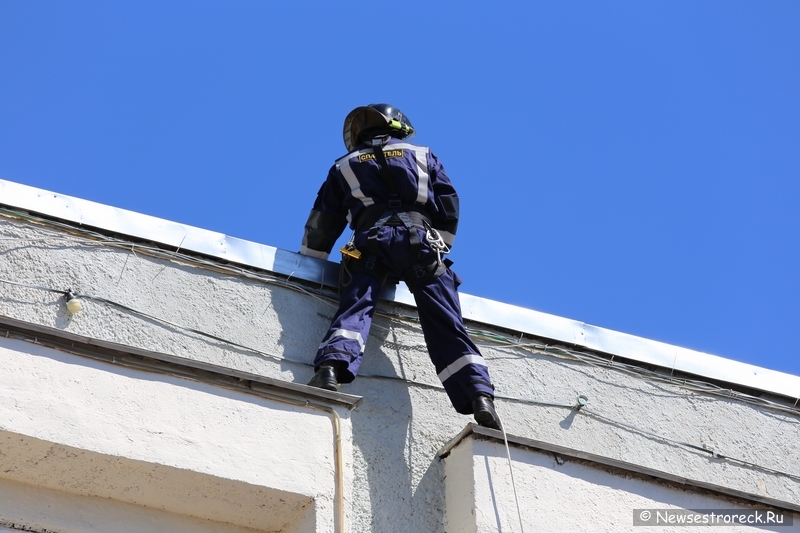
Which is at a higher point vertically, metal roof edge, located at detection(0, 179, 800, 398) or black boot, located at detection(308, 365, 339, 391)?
metal roof edge, located at detection(0, 179, 800, 398)

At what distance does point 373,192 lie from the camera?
6297 millimetres

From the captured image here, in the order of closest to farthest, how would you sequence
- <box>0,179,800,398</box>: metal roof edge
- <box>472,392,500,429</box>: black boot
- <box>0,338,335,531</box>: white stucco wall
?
<box>0,338,335,531</box>: white stucco wall
<box>472,392,500,429</box>: black boot
<box>0,179,800,398</box>: metal roof edge

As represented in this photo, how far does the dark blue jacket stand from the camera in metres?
6.30

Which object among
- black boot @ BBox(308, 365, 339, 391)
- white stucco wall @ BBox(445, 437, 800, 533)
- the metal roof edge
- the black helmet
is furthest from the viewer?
the black helmet

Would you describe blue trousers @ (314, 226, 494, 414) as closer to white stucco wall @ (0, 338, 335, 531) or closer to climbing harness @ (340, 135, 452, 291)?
climbing harness @ (340, 135, 452, 291)

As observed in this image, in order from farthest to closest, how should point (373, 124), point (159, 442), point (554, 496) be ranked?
point (373, 124)
point (554, 496)
point (159, 442)

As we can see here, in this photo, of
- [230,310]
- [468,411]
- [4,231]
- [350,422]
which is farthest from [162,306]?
[468,411]

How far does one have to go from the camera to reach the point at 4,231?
5609 millimetres

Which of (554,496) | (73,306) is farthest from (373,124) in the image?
(554,496)

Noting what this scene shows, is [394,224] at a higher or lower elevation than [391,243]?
higher

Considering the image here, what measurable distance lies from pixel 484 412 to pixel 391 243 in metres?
1.08

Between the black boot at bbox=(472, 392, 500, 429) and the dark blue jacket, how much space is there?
1214mm

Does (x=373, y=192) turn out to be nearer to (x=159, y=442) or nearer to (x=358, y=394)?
(x=358, y=394)

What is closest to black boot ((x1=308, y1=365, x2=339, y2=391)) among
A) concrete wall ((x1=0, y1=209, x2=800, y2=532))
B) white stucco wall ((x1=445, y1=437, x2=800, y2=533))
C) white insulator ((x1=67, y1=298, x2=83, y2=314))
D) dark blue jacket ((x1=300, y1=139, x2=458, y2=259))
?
concrete wall ((x1=0, y1=209, x2=800, y2=532))
